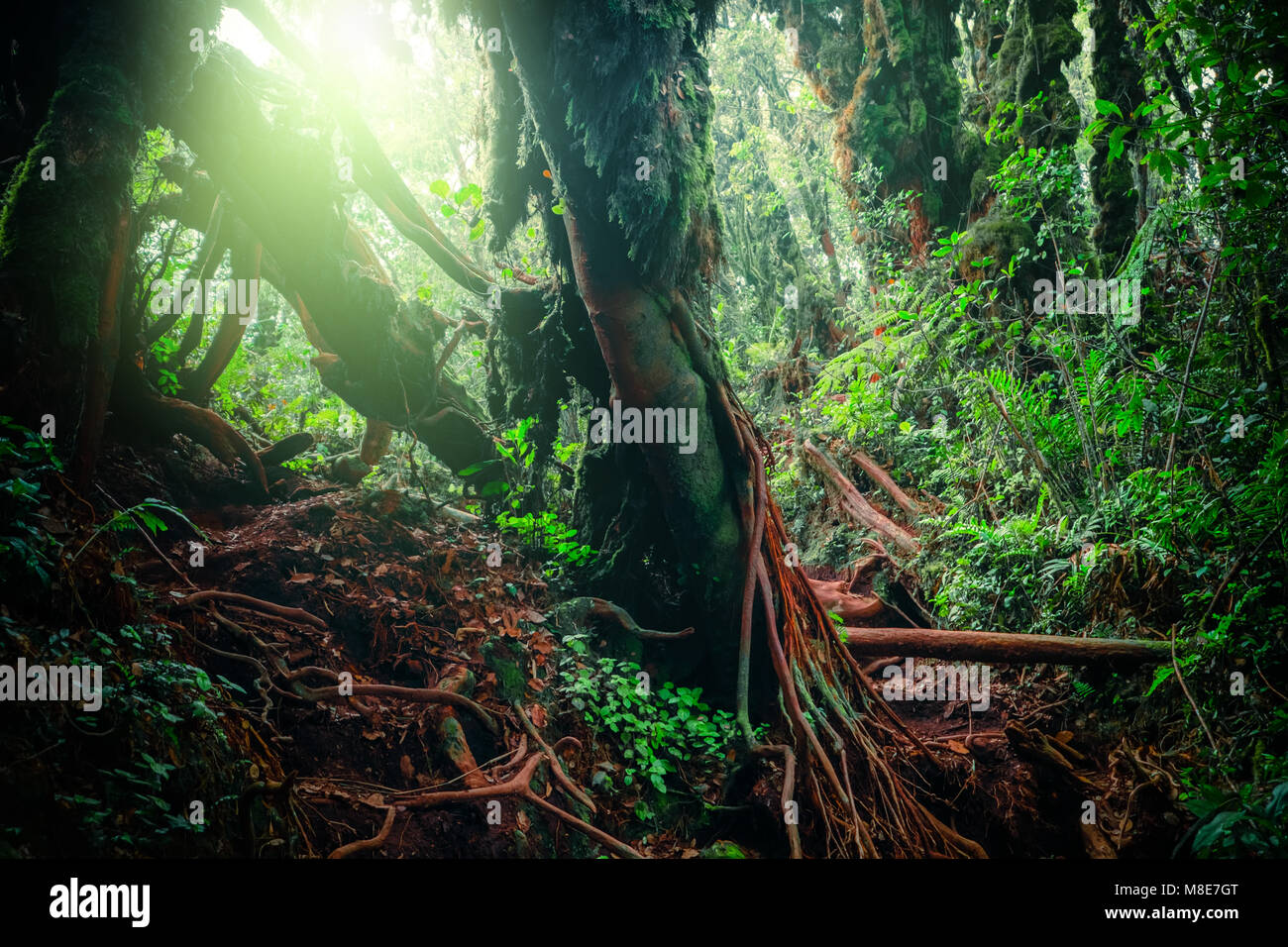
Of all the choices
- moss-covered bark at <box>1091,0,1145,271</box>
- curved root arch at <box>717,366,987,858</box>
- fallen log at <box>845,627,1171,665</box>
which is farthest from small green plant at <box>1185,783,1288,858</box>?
moss-covered bark at <box>1091,0,1145,271</box>

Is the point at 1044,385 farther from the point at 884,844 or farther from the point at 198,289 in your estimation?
the point at 198,289

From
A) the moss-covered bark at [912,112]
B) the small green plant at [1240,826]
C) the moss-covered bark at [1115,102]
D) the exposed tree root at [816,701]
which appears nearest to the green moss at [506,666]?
the exposed tree root at [816,701]

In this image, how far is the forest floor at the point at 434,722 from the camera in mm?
3072

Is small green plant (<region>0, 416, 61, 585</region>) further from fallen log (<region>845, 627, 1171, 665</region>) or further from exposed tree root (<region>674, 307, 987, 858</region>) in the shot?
fallen log (<region>845, 627, 1171, 665</region>)

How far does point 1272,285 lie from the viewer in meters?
4.46

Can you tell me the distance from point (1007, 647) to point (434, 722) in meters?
3.98

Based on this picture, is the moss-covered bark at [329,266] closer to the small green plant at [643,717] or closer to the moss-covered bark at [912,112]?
the small green plant at [643,717]

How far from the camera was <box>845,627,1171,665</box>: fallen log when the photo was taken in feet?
14.7

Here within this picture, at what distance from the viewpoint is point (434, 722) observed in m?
3.55

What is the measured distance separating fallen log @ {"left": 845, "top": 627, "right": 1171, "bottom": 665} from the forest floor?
546 millimetres

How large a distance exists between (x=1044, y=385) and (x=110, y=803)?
797 centimetres

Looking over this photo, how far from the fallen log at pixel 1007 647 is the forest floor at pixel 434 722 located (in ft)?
1.79

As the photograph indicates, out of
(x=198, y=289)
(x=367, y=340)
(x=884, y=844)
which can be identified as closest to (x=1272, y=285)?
(x=884, y=844)
